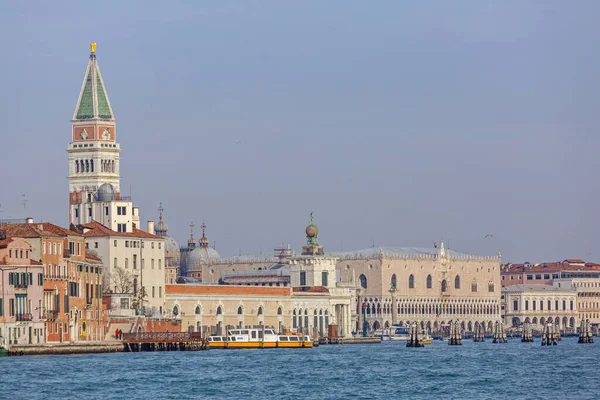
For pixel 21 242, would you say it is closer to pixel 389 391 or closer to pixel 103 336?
pixel 103 336

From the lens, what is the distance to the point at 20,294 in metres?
96.8

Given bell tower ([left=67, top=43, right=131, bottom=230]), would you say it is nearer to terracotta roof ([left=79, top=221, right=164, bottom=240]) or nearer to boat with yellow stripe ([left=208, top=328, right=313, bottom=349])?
terracotta roof ([left=79, top=221, right=164, bottom=240])

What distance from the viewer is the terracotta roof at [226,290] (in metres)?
140

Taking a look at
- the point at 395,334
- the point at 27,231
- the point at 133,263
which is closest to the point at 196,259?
the point at 395,334

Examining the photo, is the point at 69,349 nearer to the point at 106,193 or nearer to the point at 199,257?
the point at 106,193

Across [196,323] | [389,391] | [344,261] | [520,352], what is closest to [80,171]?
[196,323]

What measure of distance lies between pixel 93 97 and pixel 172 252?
32.6 m

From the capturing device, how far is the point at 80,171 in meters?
156

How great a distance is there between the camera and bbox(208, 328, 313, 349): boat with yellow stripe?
123 metres

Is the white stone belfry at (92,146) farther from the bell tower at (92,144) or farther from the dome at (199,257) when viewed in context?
the dome at (199,257)

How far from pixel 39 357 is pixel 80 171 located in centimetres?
6337

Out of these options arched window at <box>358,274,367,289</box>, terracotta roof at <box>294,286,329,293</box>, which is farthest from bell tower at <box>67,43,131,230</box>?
arched window at <box>358,274,367,289</box>

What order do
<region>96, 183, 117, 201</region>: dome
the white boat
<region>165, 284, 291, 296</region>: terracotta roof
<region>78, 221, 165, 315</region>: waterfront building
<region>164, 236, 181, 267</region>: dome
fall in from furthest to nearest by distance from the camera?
<region>164, 236, 181, 267</region>: dome
the white boat
<region>96, 183, 117, 201</region>: dome
<region>165, 284, 291, 296</region>: terracotta roof
<region>78, 221, 165, 315</region>: waterfront building

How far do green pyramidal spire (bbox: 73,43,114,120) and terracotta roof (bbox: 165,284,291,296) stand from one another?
21.0m
